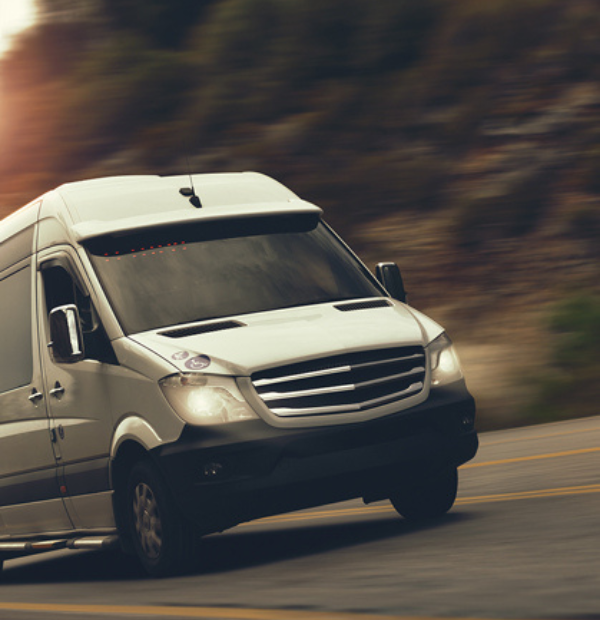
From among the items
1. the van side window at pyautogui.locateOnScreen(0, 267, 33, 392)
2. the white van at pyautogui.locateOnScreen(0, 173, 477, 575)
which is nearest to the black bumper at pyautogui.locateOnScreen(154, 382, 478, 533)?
the white van at pyautogui.locateOnScreen(0, 173, 477, 575)

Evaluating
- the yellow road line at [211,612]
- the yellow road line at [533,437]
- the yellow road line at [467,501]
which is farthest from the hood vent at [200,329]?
the yellow road line at [533,437]

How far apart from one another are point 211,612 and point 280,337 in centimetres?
203

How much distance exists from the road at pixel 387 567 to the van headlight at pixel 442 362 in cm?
86

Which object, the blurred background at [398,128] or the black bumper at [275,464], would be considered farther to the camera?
the blurred background at [398,128]

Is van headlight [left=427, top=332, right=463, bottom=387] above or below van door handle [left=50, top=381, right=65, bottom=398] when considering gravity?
below

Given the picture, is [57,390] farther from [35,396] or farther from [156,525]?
[156,525]

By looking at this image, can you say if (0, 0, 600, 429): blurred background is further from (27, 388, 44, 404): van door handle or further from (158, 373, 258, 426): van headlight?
(158, 373, 258, 426): van headlight

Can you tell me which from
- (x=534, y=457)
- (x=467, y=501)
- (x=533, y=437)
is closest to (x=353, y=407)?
(x=467, y=501)

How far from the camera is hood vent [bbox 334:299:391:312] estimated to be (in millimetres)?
8477

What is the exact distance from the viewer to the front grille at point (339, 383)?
7648 millimetres

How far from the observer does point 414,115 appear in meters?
25.3

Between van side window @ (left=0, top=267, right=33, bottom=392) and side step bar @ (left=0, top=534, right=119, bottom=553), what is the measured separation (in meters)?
1.05

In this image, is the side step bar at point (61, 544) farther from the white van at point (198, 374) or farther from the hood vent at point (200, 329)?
the hood vent at point (200, 329)

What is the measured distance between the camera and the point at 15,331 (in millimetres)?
9555
